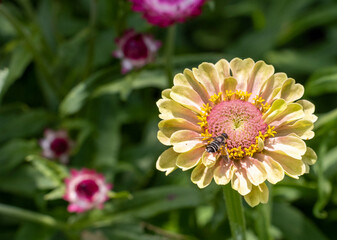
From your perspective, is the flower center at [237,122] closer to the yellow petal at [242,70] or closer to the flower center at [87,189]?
the yellow petal at [242,70]

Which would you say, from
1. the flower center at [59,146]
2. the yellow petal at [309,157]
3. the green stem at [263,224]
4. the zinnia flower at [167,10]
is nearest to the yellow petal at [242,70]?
the yellow petal at [309,157]

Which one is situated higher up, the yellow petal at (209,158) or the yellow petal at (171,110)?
the yellow petal at (171,110)

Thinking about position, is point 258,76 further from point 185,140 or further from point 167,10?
point 167,10

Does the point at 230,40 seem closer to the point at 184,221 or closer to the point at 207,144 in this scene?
the point at 184,221

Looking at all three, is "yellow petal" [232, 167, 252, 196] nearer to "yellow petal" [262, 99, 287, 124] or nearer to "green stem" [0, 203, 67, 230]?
"yellow petal" [262, 99, 287, 124]

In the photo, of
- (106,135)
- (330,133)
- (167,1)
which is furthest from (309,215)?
(167,1)

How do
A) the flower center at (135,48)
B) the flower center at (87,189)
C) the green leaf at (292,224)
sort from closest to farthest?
the flower center at (87,189) < the green leaf at (292,224) < the flower center at (135,48)

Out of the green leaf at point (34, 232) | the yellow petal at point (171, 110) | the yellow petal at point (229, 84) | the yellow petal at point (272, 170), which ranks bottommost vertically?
the yellow petal at point (272, 170)
